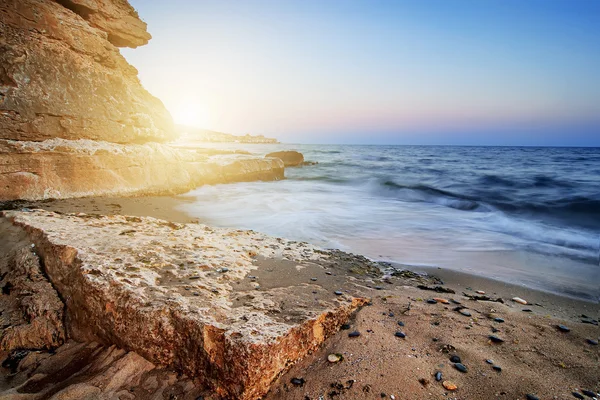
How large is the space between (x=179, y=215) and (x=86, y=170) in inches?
76.6

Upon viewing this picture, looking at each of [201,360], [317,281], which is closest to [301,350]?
[201,360]

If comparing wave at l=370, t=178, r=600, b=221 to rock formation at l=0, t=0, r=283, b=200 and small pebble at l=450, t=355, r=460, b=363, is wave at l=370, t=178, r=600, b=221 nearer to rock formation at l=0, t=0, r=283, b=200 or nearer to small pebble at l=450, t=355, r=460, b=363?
rock formation at l=0, t=0, r=283, b=200

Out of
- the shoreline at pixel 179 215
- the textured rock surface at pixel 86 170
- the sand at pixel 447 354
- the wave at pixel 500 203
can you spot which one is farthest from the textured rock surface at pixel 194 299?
the wave at pixel 500 203

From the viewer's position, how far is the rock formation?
509 centimetres

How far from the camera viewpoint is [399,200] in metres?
11.3

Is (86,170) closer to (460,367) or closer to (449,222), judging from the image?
(460,367)

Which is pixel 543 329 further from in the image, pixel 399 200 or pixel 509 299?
pixel 399 200

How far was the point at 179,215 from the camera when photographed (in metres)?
5.92

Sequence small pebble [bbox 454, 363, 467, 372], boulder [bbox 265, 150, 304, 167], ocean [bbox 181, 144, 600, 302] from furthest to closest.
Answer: boulder [bbox 265, 150, 304, 167] < ocean [bbox 181, 144, 600, 302] < small pebble [bbox 454, 363, 467, 372]

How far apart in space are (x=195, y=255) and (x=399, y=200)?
377 inches

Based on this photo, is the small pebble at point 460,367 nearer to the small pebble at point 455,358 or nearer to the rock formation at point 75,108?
the small pebble at point 455,358

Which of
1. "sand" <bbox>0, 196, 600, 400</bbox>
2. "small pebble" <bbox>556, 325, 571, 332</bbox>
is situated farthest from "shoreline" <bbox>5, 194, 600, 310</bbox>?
"small pebble" <bbox>556, 325, 571, 332</bbox>

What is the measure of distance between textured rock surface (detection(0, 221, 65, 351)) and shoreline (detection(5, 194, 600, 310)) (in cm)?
212

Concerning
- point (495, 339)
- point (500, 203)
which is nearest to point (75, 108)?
point (495, 339)
